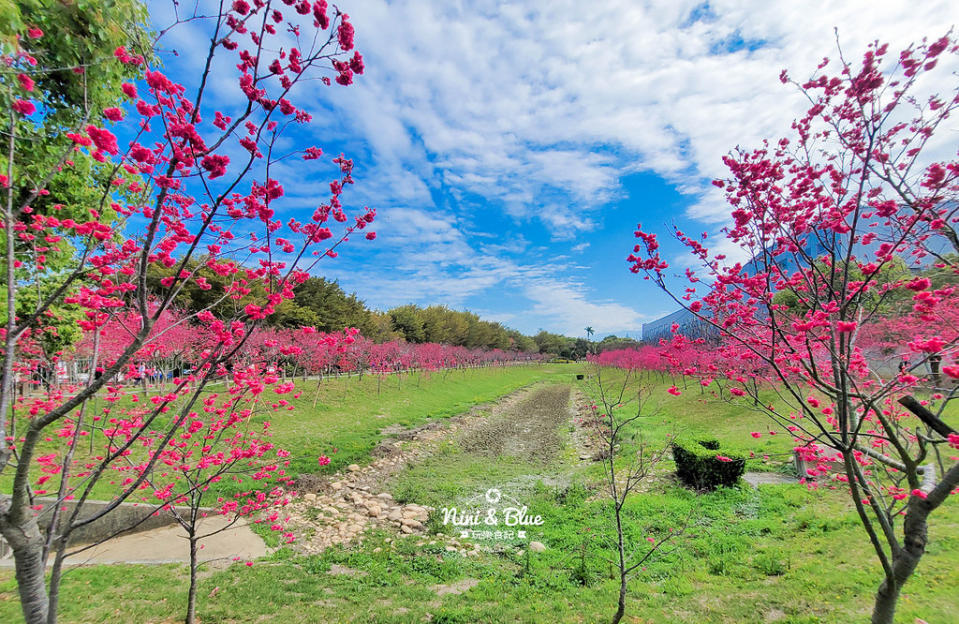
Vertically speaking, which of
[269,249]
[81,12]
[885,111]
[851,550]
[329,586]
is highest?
[81,12]

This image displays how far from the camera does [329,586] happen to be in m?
5.49

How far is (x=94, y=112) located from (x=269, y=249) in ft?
10.7

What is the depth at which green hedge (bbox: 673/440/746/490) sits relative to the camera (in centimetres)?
859

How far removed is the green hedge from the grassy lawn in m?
0.37

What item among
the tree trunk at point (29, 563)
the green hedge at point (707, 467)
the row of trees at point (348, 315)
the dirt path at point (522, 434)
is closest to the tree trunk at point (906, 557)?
the tree trunk at point (29, 563)

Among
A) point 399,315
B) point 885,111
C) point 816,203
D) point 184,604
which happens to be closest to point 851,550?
point 816,203

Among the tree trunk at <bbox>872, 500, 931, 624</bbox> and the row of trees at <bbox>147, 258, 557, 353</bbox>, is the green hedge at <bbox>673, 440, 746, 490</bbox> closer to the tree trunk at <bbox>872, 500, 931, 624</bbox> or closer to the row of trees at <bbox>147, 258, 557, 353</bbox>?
the tree trunk at <bbox>872, 500, 931, 624</bbox>

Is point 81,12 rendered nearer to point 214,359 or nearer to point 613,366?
point 214,359

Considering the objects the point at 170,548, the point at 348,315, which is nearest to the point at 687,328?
the point at 348,315

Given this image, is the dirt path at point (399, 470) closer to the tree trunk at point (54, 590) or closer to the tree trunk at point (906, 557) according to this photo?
the tree trunk at point (54, 590)

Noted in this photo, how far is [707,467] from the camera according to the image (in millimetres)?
8734

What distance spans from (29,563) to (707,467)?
10376mm

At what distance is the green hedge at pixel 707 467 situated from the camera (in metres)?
8.59

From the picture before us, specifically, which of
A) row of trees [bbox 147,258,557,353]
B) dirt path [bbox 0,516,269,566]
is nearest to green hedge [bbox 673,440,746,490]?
dirt path [bbox 0,516,269,566]
